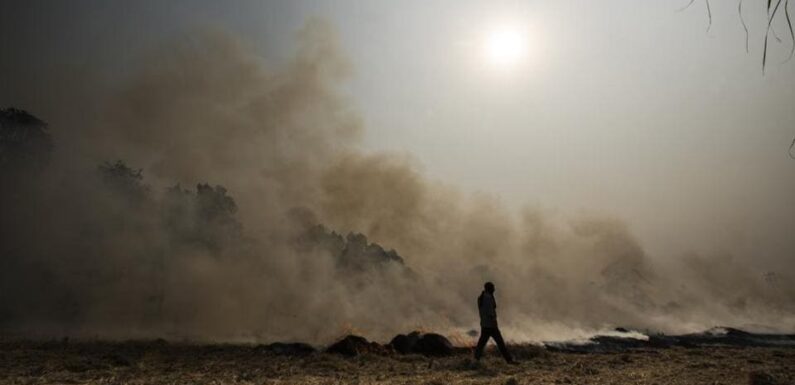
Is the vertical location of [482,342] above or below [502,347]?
above

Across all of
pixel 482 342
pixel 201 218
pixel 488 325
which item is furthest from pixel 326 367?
pixel 201 218

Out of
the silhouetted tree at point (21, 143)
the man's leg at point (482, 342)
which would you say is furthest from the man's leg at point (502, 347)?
the silhouetted tree at point (21, 143)

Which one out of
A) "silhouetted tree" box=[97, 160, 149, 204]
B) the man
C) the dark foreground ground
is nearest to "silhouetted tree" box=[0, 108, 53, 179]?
"silhouetted tree" box=[97, 160, 149, 204]

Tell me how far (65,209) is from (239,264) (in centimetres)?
1139

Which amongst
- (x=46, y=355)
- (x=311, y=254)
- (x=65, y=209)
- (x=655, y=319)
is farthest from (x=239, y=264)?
(x=655, y=319)

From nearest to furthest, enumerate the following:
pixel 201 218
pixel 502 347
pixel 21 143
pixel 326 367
→ pixel 326 367 < pixel 502 347 < pixel 201 218 < pixel 21 143

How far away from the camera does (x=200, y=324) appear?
2414cm

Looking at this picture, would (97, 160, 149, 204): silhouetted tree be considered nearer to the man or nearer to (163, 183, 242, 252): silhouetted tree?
(163, 183, 242, 252): silhouetted tree

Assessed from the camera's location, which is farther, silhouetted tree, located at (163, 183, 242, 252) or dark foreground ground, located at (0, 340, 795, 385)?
silhouetted tree, located at (163, 183, 242, 252)

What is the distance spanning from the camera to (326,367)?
13281 mm

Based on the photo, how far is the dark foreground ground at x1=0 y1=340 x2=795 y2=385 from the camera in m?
11.0

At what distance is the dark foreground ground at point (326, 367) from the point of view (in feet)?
36.2

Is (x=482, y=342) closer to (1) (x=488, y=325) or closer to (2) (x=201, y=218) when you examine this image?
(1) (x=488, y=325)

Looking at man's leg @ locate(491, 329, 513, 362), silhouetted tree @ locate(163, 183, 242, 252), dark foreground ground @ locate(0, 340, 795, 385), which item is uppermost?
silhouetted tree @ locate(163, 183, 242, 252)
